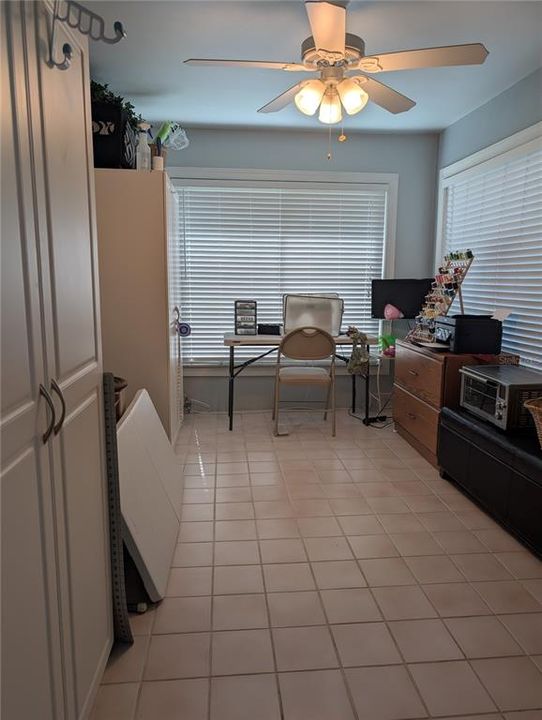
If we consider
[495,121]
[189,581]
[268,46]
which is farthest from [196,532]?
[495,121]

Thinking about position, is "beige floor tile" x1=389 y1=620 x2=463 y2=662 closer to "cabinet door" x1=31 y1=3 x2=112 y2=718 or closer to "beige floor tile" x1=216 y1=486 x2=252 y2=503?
"cabinet door" x1=31 y1=3 x2=112 y2=718

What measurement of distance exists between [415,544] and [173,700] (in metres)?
1.32

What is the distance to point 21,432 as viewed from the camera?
0.95 meters

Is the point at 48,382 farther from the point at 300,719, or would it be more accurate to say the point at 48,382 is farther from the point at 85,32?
the point at 300,719

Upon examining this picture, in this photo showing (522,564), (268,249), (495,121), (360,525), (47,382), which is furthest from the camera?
(268,249)

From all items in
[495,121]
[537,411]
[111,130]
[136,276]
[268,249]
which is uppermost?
[495,121]

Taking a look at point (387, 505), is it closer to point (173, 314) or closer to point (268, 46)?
point (173, 314)

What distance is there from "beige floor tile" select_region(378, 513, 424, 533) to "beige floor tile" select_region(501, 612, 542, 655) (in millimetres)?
666

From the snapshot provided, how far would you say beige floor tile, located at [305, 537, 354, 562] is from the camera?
2.22 meters

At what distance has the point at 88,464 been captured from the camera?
1.38 metres

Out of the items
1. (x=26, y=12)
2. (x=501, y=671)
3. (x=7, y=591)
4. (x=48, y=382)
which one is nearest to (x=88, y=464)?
(x=48, y=382)

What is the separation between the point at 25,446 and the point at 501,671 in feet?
5.30

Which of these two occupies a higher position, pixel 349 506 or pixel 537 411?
pixel 537 411

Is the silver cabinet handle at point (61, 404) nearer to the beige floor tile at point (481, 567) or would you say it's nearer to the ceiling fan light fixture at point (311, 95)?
the beige floor tile at point (481, 567)
